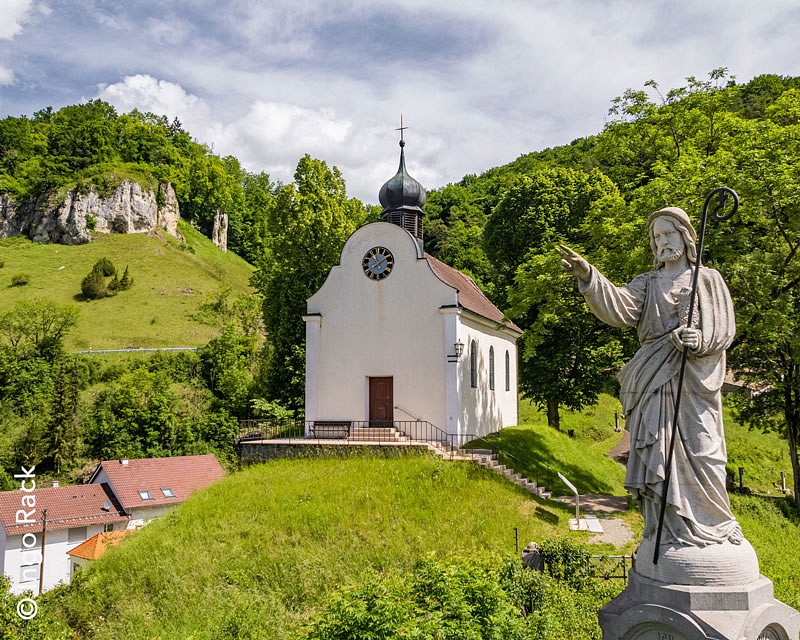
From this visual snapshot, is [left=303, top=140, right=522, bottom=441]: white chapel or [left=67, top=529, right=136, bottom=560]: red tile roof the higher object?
[left=303, top=140, right=522, bottom=441]: white chapel

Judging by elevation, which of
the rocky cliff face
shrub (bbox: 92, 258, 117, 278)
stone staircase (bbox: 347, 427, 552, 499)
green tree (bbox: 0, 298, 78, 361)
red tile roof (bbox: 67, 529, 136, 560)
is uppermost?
the rocky cliff face

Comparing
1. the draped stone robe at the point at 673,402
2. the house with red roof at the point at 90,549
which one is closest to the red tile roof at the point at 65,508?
the house with red roof at the point at 90,549

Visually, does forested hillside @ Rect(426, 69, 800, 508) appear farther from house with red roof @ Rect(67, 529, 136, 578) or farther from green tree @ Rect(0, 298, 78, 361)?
A: green tree @ Rect(0, 298, 78, 361)

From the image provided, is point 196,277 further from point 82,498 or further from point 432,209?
point 82,498

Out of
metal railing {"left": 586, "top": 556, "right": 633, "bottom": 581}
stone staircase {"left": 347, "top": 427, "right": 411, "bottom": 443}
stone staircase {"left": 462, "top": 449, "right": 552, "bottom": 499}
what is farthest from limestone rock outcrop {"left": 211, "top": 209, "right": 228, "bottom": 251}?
metal railing {"left": 586, "top": 556, "right": 633, "bottom": 581}

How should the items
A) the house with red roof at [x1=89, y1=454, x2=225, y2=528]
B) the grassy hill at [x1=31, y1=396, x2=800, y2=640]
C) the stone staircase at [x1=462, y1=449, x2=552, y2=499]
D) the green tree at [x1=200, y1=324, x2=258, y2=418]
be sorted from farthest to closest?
the green tree at [x1=200, y1=324, x2=258, y2=418], the house with red roof at [x1=89, y1=454, x2=225, y2=528], the stone staircase at [x1=462, y1=449, x2=552, y2=499], the grassy hill at [x1=31, y1=396, x2=800, y2=640]

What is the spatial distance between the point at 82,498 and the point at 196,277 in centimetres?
4118

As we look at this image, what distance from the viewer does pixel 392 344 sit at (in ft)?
70.1

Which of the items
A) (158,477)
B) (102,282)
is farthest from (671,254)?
(102,282)

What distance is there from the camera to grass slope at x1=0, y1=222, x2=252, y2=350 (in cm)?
5216

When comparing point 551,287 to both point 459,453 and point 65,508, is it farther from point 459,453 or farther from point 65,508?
point 65,508

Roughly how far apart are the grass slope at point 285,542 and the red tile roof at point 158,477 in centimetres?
1457

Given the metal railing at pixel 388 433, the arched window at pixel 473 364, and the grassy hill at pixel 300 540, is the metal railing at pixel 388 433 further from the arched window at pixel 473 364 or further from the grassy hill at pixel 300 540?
the grassy hill at pixel 300 540

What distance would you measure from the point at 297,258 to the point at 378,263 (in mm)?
10588
